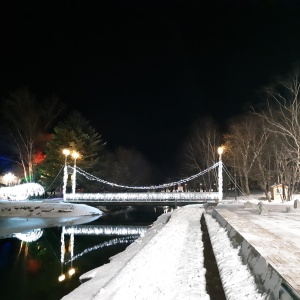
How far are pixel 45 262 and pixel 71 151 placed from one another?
27076 millimetres

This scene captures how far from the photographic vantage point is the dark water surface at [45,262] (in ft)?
34.8

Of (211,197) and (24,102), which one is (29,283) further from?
(24,102)

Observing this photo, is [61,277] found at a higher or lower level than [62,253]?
lower

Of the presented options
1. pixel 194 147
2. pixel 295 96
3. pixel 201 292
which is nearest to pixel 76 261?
pixel 201 292

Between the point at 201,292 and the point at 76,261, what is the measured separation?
806 cm

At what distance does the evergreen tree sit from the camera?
136 ft

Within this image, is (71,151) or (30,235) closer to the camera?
(30,235)

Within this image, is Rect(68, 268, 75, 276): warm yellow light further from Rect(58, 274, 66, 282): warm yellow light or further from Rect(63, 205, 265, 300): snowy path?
Rect(63, 205, 265, 300): snowy path

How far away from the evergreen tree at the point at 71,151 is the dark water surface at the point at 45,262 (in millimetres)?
18937

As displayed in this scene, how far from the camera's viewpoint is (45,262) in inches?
582

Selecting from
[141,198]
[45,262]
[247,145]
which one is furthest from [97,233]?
[247,145]

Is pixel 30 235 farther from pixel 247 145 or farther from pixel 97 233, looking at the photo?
pixel 247 145

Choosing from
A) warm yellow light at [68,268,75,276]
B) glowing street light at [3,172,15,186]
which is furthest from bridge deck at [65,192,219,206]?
glowing street light at [3,172,15,186]

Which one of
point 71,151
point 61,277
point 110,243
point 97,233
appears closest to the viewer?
point 61,277
